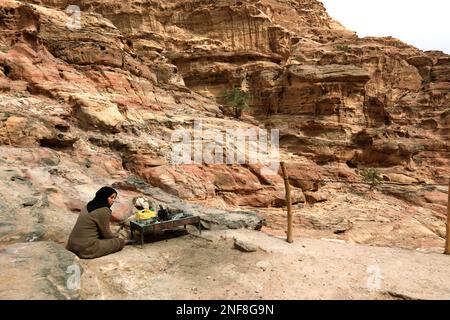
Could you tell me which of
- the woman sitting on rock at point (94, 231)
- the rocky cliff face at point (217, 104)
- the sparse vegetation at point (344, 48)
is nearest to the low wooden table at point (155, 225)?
the woman sitting on rock at point (94, 231)

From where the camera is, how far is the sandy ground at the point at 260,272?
Answer: 4.56 metres

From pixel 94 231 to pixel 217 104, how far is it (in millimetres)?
23095

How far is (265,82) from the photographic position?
→ 31.1 metres

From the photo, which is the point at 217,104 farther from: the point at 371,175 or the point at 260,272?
the point at 260,272

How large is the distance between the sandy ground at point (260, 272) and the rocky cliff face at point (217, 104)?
2929mm

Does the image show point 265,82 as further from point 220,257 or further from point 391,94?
point 220,257

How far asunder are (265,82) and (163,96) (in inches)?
547

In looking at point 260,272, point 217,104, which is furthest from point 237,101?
point 260,272

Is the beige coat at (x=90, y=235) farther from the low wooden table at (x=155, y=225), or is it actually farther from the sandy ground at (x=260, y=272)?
the low wooden table at (x=155, y=225)

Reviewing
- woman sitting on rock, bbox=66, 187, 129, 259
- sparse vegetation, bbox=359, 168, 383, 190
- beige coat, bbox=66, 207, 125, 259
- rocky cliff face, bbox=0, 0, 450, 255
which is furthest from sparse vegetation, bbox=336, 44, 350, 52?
beige coat, bbox=66, 207, 125, 259

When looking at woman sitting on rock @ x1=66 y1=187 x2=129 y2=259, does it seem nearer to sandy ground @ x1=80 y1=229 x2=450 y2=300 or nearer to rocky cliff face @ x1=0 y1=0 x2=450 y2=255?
sandy ground @ x1=80 y1=229 x2=450 y2=300

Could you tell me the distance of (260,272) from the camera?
17.3ft
